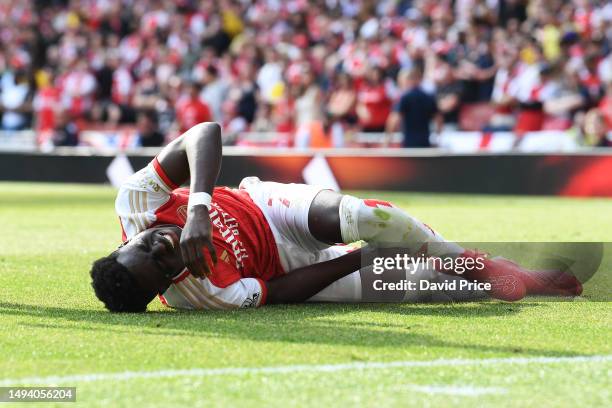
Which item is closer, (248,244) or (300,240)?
(248,244)

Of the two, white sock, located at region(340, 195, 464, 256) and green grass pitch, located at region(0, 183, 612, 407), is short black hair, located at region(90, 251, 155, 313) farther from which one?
white sock, located at region(340, 195, 464, 256)

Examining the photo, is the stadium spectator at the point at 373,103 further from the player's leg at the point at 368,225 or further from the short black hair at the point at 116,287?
the short black hair at the point at 116,287

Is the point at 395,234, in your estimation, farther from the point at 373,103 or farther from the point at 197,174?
the point at 373,103

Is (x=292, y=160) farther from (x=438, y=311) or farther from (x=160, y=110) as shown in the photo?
(x=438, y=311)

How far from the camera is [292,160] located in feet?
62.3

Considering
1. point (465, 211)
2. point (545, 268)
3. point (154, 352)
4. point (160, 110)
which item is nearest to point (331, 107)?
point (160, 110)

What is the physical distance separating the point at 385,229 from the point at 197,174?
43.1 inches

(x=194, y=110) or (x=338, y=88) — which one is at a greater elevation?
(x=338, y=88)

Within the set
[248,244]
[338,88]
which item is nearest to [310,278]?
[248,244]

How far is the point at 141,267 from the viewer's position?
234 inches

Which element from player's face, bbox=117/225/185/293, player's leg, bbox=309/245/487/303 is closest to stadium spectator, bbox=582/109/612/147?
player's leg, bbox=309/245/487/303

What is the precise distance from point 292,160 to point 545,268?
12.6 metres

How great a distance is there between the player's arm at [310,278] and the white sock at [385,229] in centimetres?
14

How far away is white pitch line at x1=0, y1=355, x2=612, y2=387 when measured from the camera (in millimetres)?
4504
